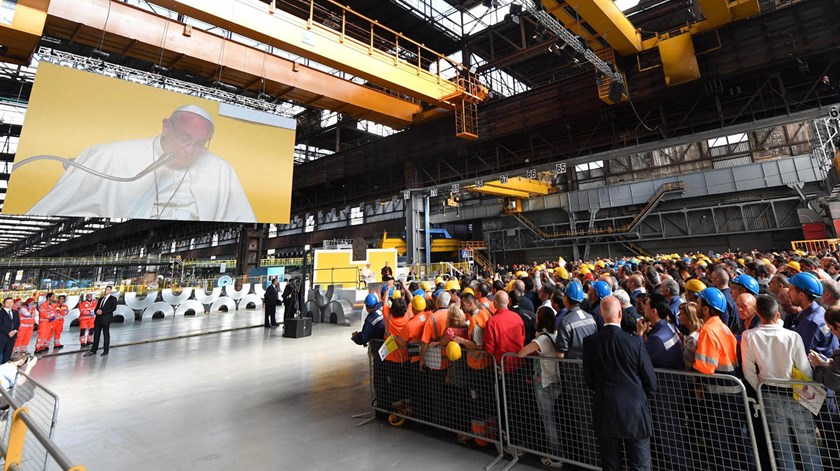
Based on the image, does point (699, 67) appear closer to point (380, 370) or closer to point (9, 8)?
point (380, 370)

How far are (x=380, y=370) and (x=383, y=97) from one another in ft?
44.5

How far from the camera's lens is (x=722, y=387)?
2709 mm

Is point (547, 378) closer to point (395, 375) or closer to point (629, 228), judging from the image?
point (395, 375)

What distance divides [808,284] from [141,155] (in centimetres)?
1411

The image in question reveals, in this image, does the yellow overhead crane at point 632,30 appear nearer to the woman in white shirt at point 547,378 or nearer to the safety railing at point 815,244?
the woman in white shirt at point 547,378

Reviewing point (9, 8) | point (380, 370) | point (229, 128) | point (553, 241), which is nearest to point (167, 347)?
point (229, 128)

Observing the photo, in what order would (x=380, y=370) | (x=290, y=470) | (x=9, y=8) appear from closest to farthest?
(x=290, y=470) → (x=380, y=370) → (x=9, y=8)

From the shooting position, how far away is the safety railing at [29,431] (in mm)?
1704

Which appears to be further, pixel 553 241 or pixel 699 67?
pixel 553 241

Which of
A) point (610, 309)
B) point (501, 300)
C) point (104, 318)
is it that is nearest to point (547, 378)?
point (501, 300)

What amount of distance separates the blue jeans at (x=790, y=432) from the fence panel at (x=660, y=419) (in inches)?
6.3

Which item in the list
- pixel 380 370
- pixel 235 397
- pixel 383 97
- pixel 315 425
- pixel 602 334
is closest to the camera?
pixel 602 334

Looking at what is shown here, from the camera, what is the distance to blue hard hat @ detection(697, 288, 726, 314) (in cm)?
285

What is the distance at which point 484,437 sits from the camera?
3627 millimetres
